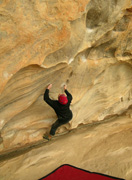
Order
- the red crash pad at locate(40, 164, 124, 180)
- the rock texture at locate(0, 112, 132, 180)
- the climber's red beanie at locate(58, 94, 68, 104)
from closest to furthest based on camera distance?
the red crash pad at locate(40, 164, 124, 180) < the climber's red beanie at locate(58, 94, 68, 104) < the rock texture at locate(0, 112, 132, 180)

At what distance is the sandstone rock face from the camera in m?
2.48

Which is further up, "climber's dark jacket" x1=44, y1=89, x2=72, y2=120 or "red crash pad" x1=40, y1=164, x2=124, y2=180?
"climber's dark jacket" x1=44, y1=89, x2=72, y2=120

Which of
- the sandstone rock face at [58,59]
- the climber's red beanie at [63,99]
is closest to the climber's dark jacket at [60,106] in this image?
the climber's red beanie at [63,99]

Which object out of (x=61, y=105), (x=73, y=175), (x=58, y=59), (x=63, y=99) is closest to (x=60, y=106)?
(x=61, y=105)

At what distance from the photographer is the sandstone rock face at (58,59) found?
248 centimetres

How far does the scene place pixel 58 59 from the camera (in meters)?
3.16

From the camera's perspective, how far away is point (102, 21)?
132 inches

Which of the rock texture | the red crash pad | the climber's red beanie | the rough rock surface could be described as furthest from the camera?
the rock texture

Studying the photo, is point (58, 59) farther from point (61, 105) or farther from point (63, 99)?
point (61, 105)

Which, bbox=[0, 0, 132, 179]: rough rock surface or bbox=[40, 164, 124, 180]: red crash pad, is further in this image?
bbox=[40, 164, 124, 180]: red crash pad

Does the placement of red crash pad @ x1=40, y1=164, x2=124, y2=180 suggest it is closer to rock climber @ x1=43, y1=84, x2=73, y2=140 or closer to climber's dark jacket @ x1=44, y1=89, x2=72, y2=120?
rock climber @ x1=43, y1=84, x2=73, y2=140

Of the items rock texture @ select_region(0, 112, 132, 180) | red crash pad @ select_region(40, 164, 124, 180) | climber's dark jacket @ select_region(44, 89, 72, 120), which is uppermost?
climber's dark jacket @ select_region(44, 89, 72, 120)

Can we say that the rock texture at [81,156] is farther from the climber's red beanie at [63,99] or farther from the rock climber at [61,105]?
the climber's red beanie at [63,99]

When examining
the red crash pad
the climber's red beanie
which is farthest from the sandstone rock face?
the red crash pad
